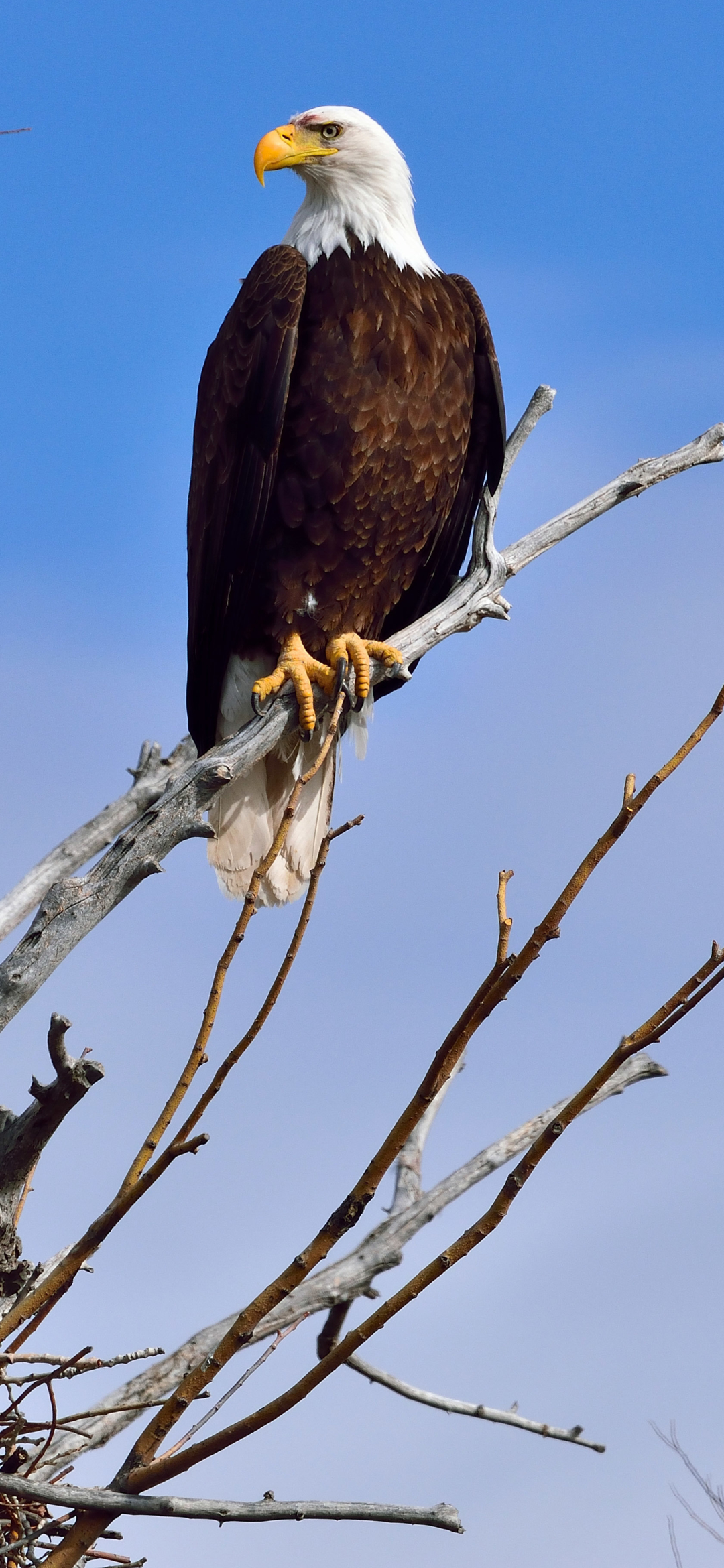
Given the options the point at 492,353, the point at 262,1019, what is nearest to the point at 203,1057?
the point at 262,1019

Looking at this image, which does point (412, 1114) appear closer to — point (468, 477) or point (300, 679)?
point (300, 679)

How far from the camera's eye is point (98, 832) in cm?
540

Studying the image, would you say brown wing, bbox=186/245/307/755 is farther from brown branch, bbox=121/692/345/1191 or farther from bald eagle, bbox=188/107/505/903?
brown branch, bbox=121/692/345/1191

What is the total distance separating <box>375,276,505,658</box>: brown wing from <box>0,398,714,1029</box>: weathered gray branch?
8.1 inches

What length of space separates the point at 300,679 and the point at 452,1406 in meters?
2.37

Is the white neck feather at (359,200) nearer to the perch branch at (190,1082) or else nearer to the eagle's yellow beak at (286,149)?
the eagle's yellow beak at (286,149)

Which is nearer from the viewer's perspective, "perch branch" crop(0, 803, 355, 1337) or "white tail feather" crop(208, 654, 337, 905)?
"perch branch" crop(0, 803, 355, 1337)

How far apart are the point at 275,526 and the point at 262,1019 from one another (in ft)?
7.55

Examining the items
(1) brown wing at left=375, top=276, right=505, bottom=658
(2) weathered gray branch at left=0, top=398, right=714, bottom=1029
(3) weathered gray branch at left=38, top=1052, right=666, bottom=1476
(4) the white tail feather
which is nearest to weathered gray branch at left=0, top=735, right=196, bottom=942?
(4) the white tail feather

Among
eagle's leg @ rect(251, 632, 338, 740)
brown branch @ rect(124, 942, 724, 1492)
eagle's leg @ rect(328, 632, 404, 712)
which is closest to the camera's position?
brown branch @ rect(124, 942, 724, 1492)

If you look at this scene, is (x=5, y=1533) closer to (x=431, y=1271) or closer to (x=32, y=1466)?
(x=32, y=1466)

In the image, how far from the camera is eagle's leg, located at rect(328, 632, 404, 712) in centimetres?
393

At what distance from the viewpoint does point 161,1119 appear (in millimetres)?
2045

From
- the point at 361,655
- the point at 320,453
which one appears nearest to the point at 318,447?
the point at 320,453
